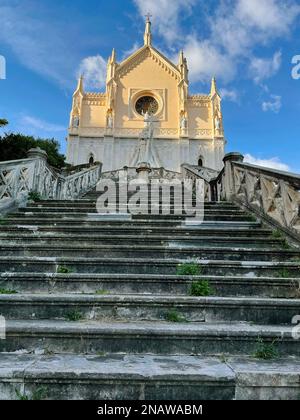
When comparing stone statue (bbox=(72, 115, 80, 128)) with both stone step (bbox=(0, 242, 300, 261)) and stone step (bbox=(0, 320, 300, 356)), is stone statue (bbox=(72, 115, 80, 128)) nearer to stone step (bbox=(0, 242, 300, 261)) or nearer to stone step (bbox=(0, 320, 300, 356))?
stone step (bbox=(0, 242, 300, 261))

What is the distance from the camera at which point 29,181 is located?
6.89 metres

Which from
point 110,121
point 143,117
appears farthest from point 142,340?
point 143,117

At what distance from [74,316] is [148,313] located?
0.66m

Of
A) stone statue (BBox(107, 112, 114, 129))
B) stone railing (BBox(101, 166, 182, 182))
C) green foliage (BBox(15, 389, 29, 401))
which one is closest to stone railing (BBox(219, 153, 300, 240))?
green foliage (BBox(15, 389, 29, 401))

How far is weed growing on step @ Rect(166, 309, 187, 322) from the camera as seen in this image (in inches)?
113

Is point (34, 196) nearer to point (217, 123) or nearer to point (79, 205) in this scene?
point (79, 205)

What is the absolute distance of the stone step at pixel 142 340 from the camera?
2.43 metres

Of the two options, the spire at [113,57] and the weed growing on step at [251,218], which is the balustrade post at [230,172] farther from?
the spire at [113,57]

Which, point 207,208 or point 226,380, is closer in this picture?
point 226,380

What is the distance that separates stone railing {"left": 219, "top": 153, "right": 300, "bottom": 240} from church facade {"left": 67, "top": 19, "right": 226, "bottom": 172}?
25850 mm
